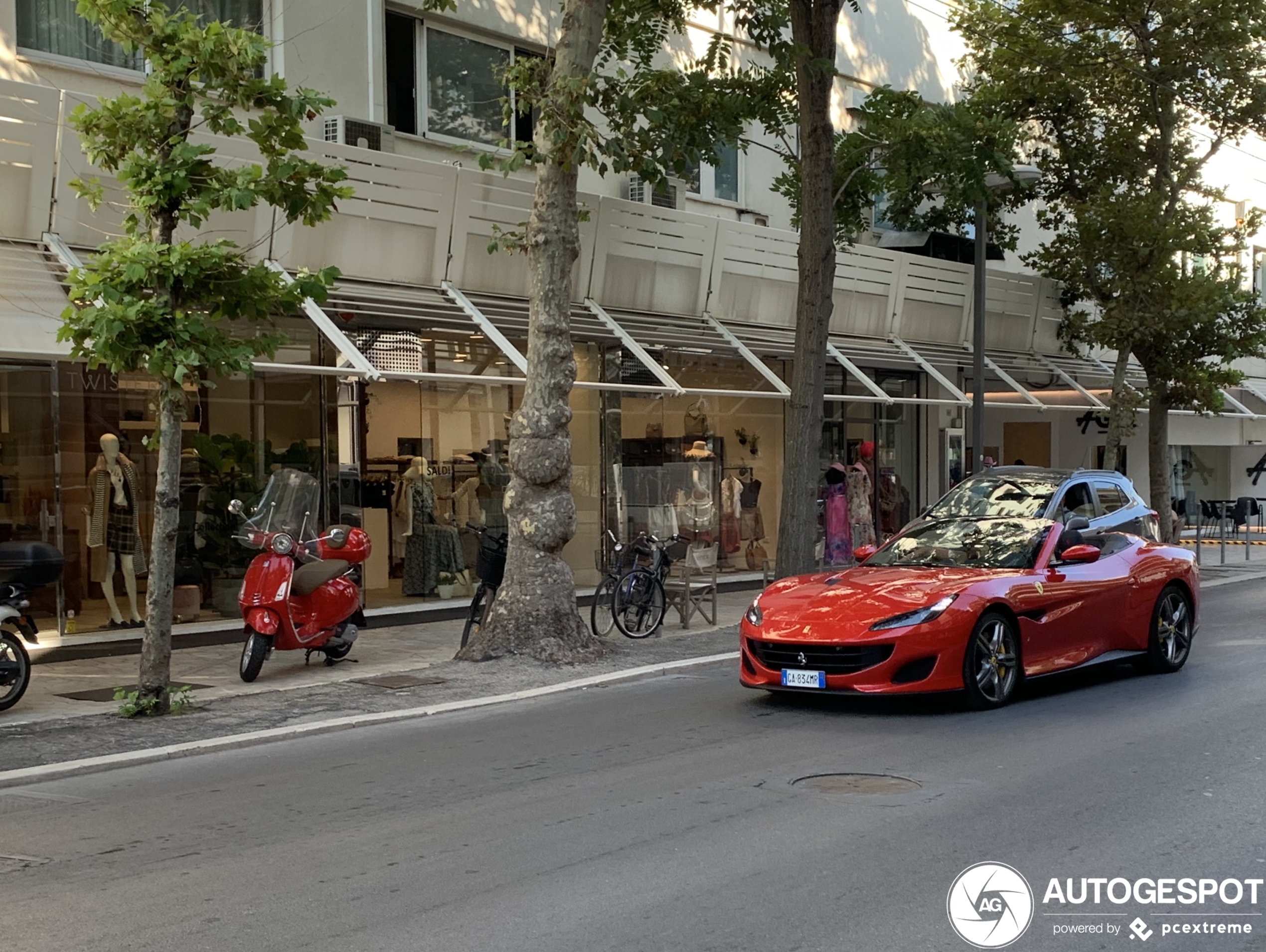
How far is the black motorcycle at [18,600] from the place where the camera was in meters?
10.3

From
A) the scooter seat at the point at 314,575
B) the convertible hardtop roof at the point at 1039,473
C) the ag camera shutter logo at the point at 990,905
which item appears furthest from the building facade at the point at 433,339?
the ag camera shutter logo at the point at 990,905

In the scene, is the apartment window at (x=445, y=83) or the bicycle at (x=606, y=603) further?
the apartment window at (x=445, y=83)

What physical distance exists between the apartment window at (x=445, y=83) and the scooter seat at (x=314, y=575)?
680cm

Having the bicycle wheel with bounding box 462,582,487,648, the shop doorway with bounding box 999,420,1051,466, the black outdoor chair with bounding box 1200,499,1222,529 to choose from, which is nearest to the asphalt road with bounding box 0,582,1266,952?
the bicycle wheel with bounding box 462,582,487,648

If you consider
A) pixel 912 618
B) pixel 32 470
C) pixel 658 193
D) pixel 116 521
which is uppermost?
pixel 658 193

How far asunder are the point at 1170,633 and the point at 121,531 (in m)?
10.2

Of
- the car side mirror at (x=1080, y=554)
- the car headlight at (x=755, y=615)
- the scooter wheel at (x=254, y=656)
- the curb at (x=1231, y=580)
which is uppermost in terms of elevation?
the car side mirror at (x=1080, y=554)

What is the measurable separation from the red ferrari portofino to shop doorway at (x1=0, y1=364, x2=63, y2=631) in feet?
23.9

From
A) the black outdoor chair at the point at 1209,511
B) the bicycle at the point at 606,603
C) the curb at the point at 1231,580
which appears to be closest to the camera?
the bicycle at the point at 606,603

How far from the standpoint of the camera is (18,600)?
10.4m

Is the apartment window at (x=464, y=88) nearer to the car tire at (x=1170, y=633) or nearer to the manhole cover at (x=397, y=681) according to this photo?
the manhole cover at (x=397, y=681)

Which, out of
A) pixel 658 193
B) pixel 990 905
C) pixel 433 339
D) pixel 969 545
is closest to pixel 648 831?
pixel 990 905

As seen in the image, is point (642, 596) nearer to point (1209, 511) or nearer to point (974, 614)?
point (974, 614)

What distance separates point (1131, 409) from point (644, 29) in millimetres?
11028
